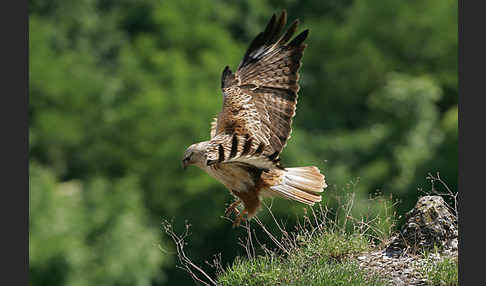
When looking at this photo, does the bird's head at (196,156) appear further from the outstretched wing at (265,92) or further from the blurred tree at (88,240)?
the blurred tree at (88,240)

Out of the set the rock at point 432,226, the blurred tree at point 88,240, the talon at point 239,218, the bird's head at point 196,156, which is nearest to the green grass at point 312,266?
the talon at point 239,218

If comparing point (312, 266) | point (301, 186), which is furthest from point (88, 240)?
point (312, 266)

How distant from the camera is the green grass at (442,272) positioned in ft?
21.2

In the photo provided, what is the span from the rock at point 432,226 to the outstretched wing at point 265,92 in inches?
49.6

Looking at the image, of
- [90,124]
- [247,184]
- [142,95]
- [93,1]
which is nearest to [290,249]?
[247,184]

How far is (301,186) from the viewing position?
7156 mm

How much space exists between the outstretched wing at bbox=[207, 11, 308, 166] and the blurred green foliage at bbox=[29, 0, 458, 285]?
15253 millimetres

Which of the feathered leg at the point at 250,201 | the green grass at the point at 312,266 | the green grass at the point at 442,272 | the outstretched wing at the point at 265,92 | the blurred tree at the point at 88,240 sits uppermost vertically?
the outstretched wing at the point at 265,92

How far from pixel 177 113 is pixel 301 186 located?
24.3 m

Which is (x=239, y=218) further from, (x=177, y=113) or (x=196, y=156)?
(x=177, y=113)

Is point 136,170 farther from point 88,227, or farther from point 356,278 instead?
point 356,278

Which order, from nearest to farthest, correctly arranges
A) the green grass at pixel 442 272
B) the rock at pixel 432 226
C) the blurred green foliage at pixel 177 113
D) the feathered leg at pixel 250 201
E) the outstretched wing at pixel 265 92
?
the green grass at pixel 442 272, the rock at pixel 432 226, the feathered leg at pixel 250 201, the outstretched wing at pixel 265 92, the blurred green foliage at pixel 177 113

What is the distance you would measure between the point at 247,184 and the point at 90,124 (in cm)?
2893

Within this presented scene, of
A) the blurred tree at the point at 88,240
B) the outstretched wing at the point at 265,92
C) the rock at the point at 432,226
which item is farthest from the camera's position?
the blurred tree at the point at 88,240
